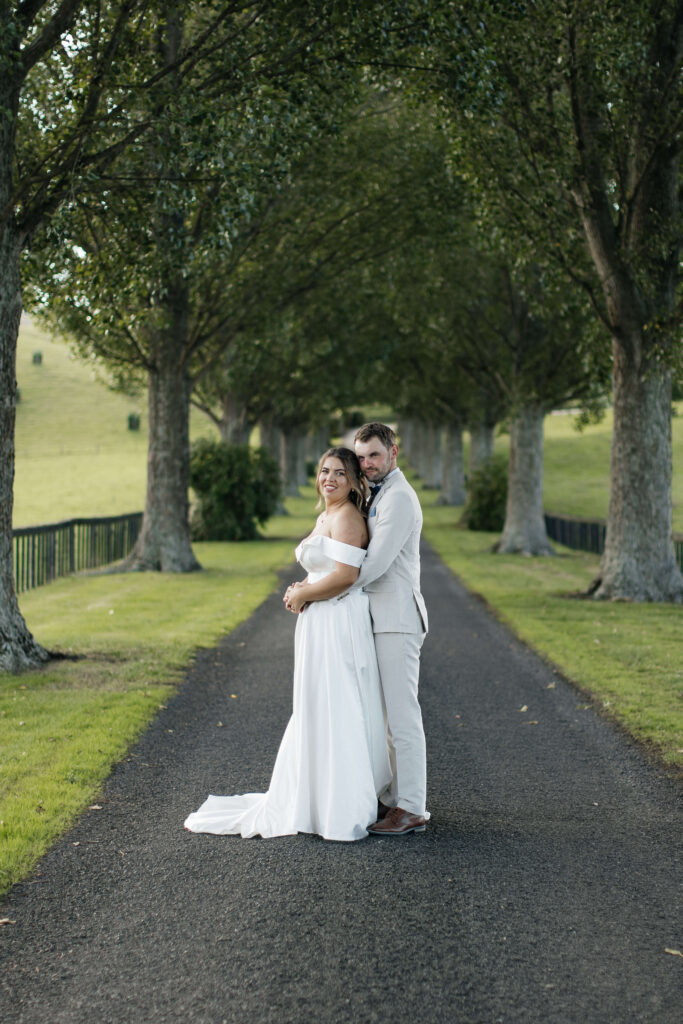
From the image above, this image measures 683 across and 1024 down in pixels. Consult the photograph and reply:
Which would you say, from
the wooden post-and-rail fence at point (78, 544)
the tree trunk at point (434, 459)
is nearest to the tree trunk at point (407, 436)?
the tree trunk at point (434, 459)

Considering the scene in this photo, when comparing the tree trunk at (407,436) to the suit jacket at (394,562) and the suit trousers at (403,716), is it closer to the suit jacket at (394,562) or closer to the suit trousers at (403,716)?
the suit jacket at (394,562)

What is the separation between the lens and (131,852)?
17.1ft

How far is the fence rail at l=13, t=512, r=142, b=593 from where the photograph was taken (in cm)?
1844

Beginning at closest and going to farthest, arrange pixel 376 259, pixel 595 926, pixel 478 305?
pixel 595 926, pixel 376 259, pixel 478 305

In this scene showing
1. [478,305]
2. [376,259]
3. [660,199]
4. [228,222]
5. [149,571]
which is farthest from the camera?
[478,305]

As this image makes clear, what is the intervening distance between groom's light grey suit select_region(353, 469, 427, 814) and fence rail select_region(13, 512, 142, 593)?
13.2m

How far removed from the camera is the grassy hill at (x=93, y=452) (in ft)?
160

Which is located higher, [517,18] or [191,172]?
[517,18]

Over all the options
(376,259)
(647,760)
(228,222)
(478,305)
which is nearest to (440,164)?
(376,259)

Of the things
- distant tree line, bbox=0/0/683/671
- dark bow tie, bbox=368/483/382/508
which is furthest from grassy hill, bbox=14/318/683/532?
dark bow tie, bbox=368/483/382/508

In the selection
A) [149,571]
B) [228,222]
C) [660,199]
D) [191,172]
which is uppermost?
[660,199]

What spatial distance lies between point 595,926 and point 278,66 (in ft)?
31.3

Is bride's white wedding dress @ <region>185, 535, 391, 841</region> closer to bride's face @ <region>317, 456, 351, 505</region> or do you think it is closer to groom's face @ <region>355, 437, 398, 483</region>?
bride's face @ <region>317, 456, 351, 505</region>

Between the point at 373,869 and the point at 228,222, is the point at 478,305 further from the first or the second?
the point at 373,869
